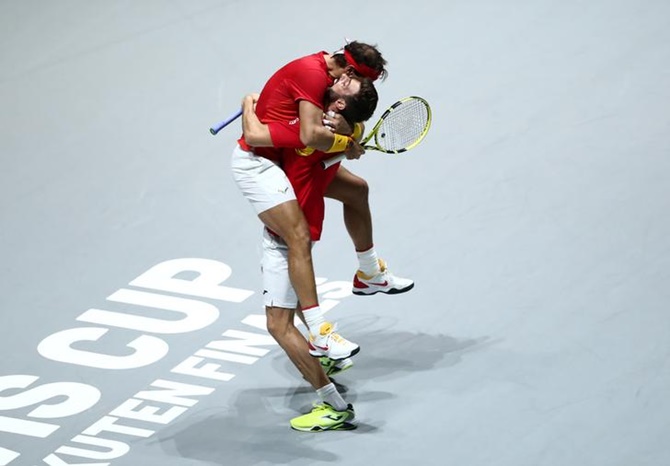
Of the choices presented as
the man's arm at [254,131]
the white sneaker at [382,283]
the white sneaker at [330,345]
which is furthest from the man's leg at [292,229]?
the white sneaker at [382,283]

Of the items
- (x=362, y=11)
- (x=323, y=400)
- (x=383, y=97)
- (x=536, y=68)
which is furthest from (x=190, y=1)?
(x=323, y=400)

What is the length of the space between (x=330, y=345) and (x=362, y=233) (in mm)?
972

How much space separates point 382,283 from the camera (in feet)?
24.0

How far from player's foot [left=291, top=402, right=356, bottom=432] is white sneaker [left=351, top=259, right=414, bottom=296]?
95 cm

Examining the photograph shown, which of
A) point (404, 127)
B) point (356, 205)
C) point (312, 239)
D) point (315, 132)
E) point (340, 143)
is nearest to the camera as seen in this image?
point (315, 132)

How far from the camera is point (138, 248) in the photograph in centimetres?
858

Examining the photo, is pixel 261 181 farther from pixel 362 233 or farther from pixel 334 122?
pixel 362 233

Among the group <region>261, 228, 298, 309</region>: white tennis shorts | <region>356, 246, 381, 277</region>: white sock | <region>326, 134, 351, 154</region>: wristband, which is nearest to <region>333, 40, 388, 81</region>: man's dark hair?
<region>326, 134, 351, 154</region>: wristband

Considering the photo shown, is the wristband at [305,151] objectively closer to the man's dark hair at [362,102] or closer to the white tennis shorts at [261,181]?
the white tennis shorts at [261,181]

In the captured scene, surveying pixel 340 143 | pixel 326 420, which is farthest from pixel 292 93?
pixel 326 420

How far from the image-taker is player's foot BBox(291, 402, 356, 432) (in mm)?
6543

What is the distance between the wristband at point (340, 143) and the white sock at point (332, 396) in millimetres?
1201

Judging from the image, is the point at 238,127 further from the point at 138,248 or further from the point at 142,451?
the point at 142,451

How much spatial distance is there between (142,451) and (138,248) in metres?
2.26
